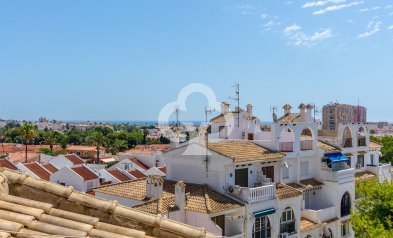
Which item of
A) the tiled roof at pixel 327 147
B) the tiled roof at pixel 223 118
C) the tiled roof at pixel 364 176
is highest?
the tiled roof at pixel 223 118

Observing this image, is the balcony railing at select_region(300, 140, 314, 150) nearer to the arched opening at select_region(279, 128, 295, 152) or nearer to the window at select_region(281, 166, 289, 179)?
the arched opening at select_region(279, 128, 295, 152)

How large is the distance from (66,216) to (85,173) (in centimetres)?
4089

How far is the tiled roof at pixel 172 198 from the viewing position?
19.7 m

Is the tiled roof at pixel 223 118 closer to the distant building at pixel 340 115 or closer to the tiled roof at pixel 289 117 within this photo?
the tiled roof at pixel 289 117

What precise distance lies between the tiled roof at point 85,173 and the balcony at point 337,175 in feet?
80.0

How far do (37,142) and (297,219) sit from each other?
13108 cm

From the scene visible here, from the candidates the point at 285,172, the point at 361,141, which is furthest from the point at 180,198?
the point at 361,141

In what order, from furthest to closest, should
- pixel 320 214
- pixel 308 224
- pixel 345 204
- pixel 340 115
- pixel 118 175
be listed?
→ pixel 118 175, pixel 340 115, pixel 345 204, pixel 320 214, pixel 308 224

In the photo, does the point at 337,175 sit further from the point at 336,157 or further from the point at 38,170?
the point at 38,170

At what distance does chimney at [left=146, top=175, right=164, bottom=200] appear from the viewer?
2180 centimetres

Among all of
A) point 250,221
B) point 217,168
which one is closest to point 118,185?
point 217,168

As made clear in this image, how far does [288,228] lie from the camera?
80.7ft

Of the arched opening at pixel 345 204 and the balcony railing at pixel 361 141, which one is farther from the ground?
the balcony railing at pixel 361 141

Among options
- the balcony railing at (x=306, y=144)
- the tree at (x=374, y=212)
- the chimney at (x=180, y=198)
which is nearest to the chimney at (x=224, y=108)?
the balcony railing at (x=306, y=144)
